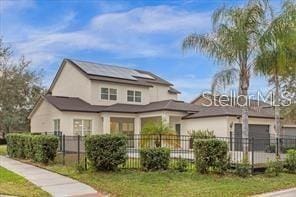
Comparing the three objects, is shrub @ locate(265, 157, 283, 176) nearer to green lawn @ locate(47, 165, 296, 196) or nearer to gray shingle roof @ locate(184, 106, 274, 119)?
green lawn @ locate(47, 165, 296, 196)

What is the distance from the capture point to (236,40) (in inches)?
719

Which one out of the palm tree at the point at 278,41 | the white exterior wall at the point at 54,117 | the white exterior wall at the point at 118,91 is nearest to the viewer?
the palm tree at the point at 278,41

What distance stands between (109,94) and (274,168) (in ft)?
67.0

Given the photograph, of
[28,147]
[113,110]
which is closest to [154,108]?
[113,110]

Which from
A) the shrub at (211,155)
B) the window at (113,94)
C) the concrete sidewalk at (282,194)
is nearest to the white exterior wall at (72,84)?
the window at (113,94)

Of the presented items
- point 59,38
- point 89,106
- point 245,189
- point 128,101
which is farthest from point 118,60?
point 245,189

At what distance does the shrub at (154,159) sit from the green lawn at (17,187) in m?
4.42

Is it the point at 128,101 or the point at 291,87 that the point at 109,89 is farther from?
the point at 291,87

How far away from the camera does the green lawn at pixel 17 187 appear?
12.4 metres

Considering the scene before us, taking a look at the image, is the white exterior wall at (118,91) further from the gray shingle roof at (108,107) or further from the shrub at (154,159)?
the shrub at (154,159)

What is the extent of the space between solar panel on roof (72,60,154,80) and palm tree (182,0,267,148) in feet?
55.4

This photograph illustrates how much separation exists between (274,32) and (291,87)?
13613mm

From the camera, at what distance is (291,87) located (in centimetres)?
3069

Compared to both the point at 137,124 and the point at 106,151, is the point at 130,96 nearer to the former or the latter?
the point at 137,124
